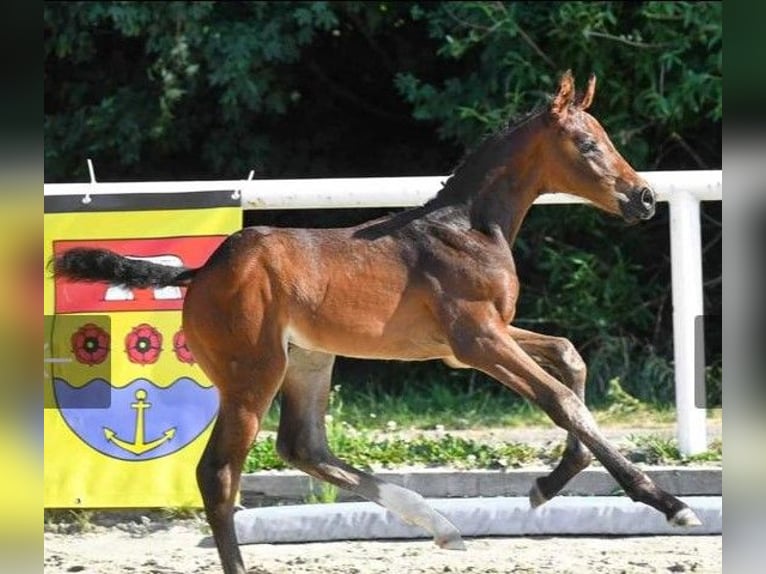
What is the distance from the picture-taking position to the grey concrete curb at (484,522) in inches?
230

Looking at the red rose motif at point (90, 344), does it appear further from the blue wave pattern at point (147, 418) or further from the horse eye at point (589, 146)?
the horse eye at point (589, 146)

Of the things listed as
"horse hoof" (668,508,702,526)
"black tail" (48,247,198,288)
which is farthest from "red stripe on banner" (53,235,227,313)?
"horse hoof" (668,508,702,526)

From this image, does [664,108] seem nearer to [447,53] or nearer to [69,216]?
[447,53]

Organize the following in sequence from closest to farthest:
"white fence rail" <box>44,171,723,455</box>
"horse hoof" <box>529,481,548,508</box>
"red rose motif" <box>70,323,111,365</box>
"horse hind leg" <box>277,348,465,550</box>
Answer: "horse hoof" <box>529,481,548,508</box>
"horse hind leg" <box>277,348,465,550</box>
"red rose motif" <box>70,323,111,365</box>
"white fence rail" <box>44,171,723,455</box>

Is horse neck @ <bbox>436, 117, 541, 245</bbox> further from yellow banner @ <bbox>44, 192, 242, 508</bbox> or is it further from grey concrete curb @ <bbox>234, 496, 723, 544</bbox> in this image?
yellow banner @ <bbox>44, 192, 242, 508</bbox>

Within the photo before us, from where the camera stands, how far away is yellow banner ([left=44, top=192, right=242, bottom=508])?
6039mm

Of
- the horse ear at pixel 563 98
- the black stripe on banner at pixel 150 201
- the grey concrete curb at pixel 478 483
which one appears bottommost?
the grey concrete curb at pixel 478 483

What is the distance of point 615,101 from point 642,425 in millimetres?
2822

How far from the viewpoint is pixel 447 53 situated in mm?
10008

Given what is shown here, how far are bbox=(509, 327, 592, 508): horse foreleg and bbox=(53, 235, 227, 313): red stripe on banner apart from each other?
2003mm

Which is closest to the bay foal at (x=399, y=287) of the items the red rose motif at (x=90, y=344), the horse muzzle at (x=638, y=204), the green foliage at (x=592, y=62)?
the horse muzzle at (x=638, y=204)

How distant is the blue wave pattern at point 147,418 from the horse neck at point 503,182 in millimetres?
1941

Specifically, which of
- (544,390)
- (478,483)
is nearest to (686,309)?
(478,483)

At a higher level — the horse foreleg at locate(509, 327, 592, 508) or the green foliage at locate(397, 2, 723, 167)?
the green foliage at locate(397, 2, 723, 167)
